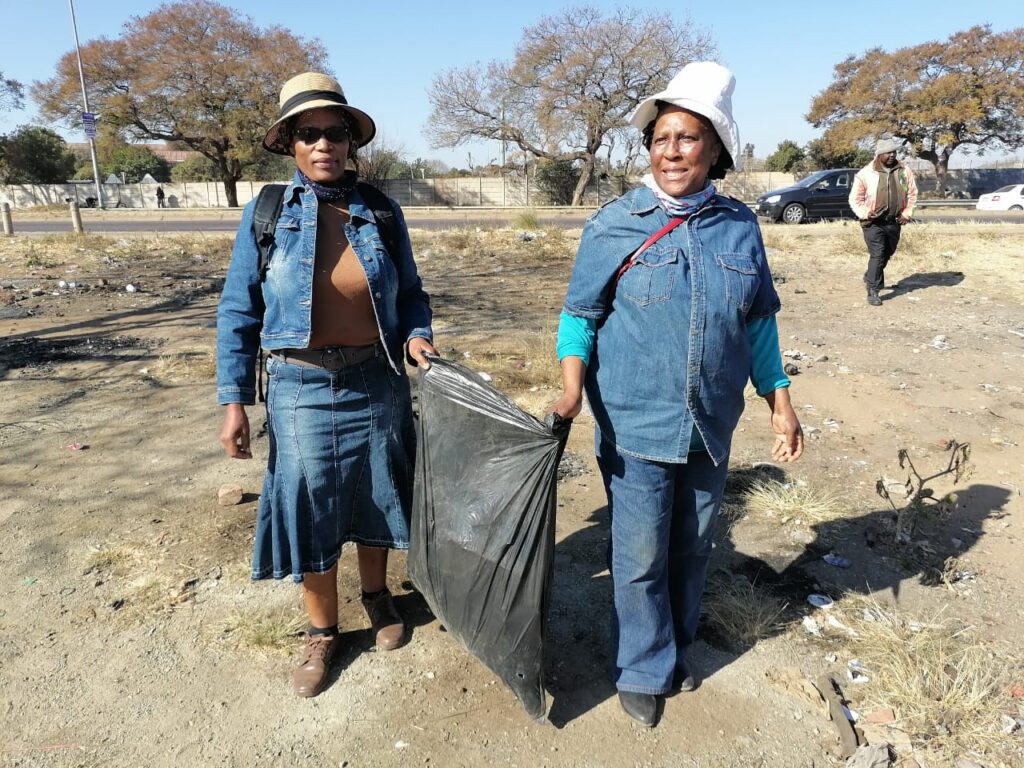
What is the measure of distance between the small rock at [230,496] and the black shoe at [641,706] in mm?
2139

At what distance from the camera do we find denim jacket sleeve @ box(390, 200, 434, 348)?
219 centimetres

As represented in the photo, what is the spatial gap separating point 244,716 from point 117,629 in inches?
28.9

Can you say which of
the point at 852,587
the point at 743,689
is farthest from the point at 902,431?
the point at 743,689

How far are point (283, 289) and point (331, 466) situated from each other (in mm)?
544

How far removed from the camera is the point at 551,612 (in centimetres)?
258

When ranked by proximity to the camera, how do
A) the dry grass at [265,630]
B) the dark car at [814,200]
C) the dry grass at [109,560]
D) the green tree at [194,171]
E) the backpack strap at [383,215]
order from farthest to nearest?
the green tree at [194,171]
the dark car at [814,200]
the dry grass at [109,560]
the dry grass at [265,630]
the backpack strap at [383,215]

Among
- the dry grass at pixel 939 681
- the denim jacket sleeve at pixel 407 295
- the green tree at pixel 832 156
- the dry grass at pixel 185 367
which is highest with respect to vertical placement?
the green tree at pixel 832 156

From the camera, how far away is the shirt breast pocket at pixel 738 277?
1.77 metres

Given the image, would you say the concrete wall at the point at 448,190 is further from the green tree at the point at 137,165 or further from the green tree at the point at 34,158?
the green tree at the point at 137,165

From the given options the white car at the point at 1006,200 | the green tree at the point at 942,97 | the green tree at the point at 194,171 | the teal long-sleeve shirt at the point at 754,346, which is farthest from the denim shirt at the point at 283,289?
the green tree at the point at 194,171

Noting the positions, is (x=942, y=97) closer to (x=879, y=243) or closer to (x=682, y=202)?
(x=879, y=243)

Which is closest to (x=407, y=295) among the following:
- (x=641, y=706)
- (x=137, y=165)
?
(x=641, y=706)

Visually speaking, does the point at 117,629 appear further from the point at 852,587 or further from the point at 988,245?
the point at 988,245

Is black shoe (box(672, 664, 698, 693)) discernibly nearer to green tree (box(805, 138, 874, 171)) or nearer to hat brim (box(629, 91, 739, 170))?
hat brim (box(629, 91, 739, 170))
